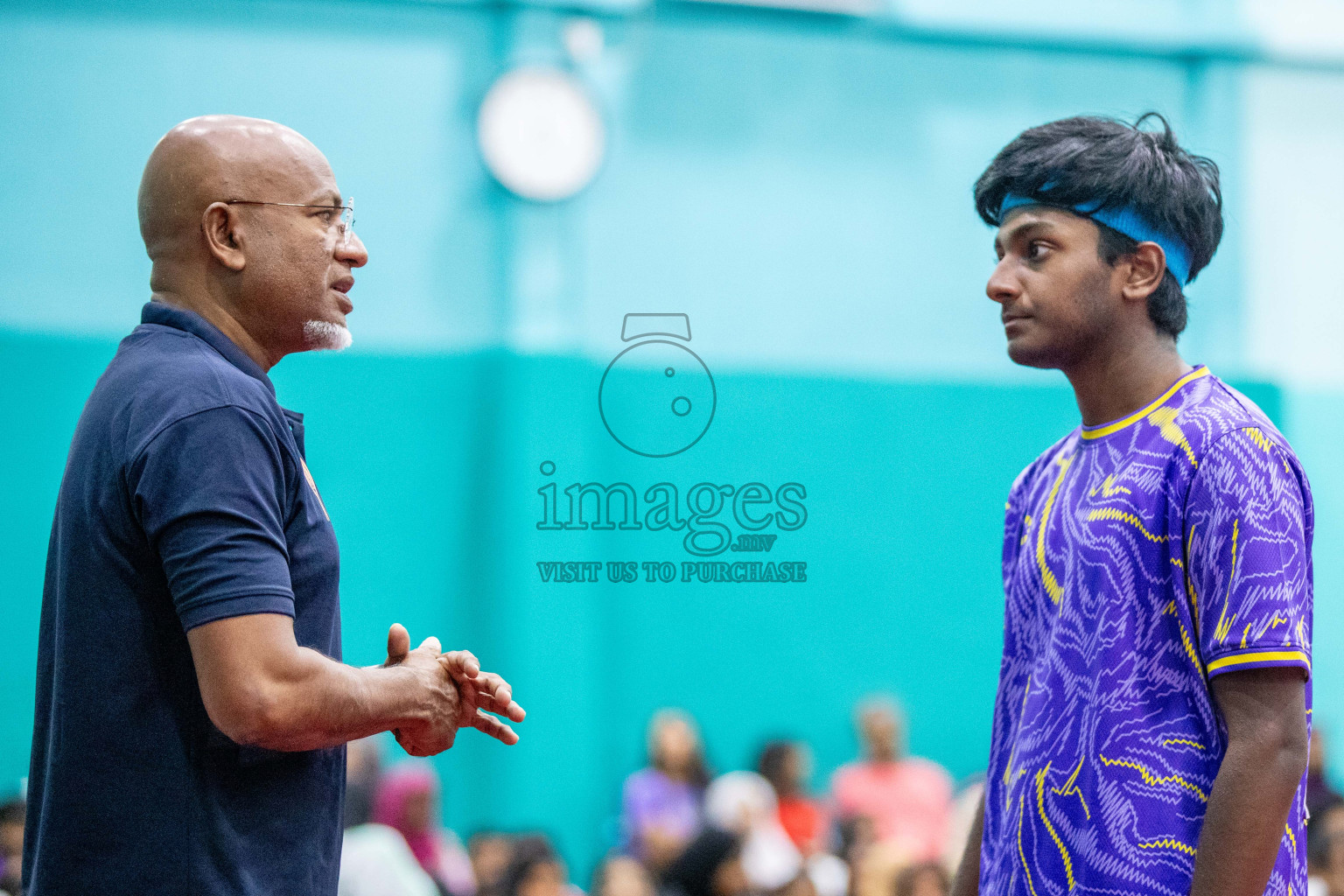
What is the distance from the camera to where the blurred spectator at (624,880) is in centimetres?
414

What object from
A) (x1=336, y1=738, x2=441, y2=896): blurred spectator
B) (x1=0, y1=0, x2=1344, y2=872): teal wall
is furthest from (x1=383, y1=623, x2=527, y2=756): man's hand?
(x1=0, y1=0, x2=1344, y2=872): teal wall

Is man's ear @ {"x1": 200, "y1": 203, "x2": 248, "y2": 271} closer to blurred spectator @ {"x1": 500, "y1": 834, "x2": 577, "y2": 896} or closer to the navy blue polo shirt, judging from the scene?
the navy blue polo shirt

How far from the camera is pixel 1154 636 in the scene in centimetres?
154

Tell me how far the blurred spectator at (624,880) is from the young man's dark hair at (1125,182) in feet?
9.87

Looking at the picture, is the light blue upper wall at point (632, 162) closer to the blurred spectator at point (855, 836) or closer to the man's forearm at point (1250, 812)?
the blurred spectator at point (855, 836)

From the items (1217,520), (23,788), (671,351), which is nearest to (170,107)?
(671,351)

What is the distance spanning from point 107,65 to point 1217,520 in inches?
204

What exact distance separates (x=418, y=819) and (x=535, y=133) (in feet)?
10.0

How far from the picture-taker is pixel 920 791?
215 inches

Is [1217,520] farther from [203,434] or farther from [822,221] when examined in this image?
[822,221]

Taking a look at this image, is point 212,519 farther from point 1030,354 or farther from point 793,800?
point 793,800

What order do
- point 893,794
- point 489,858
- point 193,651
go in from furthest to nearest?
point 893,794
point 489,858
point 193,651

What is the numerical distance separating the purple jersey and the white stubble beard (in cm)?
102

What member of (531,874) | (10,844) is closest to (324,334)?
(531,874)
